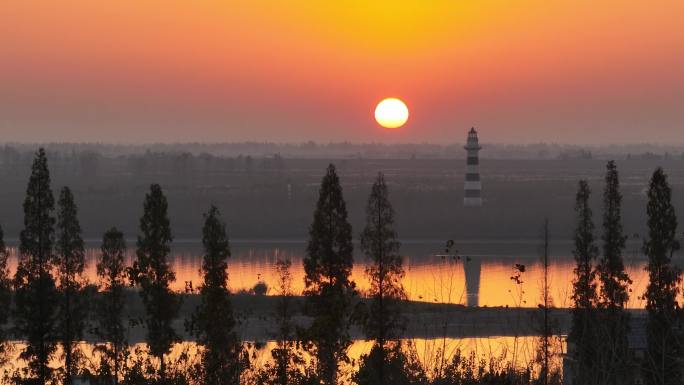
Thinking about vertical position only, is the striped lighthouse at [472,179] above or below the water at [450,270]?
above

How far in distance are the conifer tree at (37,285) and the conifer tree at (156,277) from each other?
2165 mm

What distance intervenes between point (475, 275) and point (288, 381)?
28.4 metres

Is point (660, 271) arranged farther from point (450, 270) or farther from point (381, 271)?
point (450, 270)

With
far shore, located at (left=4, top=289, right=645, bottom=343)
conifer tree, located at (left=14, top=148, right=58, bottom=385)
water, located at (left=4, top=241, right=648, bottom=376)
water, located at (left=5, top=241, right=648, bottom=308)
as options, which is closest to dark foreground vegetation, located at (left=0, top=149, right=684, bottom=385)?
conifer tree, located at (left=14, top=148, right=58, bottom=385)

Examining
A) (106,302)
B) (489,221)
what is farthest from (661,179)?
(489,221)

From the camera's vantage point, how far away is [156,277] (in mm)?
25531

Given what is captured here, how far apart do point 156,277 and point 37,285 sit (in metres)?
2.90

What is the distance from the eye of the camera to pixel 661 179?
87.5 ft

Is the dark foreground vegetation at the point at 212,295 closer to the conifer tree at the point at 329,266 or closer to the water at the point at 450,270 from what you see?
the conifer tree at the point at 329,266

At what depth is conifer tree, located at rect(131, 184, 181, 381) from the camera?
25016 mm

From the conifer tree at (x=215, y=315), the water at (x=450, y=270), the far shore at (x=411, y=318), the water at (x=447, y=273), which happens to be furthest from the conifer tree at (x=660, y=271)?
the conifer tree at (x=215, y=315)

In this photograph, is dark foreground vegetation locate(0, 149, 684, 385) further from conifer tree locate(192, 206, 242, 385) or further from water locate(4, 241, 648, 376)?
water locate(4, 241, 648, 376)

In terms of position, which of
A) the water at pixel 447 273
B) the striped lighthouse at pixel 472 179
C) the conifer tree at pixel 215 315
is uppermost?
the striped lighthouse at pixel 472 179

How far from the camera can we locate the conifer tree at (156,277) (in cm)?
2502
